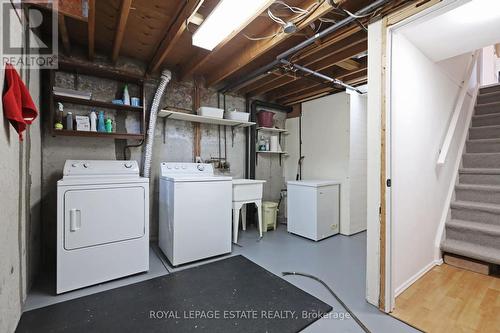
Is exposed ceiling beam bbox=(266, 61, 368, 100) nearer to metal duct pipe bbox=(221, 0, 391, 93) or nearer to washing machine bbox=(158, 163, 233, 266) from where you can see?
metal duct pipe bbox=(221, 0, 391, 93)

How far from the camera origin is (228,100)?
391cm

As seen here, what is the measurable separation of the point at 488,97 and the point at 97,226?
600 centimetres

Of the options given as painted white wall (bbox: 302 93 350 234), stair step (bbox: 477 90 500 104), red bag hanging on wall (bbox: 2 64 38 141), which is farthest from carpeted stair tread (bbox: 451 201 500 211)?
red bag hanging on wall (bbox: 2 64 38 141)

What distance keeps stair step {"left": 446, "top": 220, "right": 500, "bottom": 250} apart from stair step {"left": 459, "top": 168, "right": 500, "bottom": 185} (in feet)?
2.10

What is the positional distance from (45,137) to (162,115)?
1.29 meters

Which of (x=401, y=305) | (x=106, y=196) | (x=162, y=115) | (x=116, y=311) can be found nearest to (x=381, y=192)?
(x=401, y=305)

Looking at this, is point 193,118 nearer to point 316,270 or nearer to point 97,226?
point 97,226

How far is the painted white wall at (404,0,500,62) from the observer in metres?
1.54

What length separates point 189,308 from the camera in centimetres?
174

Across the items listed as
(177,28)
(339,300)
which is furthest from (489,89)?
(177,28)

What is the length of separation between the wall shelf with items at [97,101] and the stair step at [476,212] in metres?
4.01

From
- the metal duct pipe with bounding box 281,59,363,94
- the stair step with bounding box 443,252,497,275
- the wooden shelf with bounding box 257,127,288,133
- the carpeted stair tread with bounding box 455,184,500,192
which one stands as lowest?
the stair step with bounding box 443,252,497,275

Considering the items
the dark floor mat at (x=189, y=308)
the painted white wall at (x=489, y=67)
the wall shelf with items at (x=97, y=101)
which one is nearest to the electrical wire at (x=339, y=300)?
the dark floor mat at (x=189, y=308)

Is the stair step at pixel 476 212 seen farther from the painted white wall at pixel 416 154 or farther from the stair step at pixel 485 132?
the stair step at pixel 485 132
